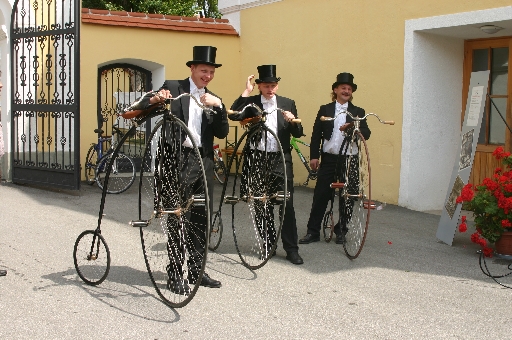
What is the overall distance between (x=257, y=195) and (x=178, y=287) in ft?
4.27

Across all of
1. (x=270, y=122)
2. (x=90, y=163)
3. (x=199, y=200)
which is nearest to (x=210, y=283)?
(x=199, y=200)

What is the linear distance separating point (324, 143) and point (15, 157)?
6775 mm

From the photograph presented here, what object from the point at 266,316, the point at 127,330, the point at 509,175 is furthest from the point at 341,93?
the point at 127,330

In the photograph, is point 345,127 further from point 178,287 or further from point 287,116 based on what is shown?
point 178,287

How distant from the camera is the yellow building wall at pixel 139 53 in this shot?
1387 cm

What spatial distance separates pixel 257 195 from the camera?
275 inches

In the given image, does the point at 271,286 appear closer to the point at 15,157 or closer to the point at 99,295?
the point at 99,295

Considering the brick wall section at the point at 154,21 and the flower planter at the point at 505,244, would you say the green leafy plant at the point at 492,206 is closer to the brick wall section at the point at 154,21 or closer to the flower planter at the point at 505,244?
the flower planter at the point at 505,244

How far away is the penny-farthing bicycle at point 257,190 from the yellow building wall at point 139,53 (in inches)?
275

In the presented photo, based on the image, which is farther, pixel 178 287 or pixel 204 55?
pixel 204 55

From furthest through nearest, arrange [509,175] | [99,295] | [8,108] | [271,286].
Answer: [8,108] < [509,175] < [271,286] < [99,295]

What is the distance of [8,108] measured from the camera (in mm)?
13219

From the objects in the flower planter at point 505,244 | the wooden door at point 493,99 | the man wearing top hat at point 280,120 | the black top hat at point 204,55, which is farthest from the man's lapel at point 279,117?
the wooden door at point 493,99

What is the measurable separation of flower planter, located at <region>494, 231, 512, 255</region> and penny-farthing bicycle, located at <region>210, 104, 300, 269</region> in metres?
2.38
